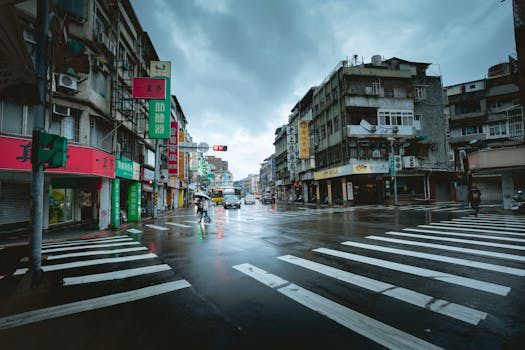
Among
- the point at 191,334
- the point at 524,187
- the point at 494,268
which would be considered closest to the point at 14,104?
the point at 191,334

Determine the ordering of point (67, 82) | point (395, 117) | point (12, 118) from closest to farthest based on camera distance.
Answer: point (12, 118) < point (67, 82) < point (395, 117)

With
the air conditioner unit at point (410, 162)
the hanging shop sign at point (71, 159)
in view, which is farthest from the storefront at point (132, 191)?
the air conditioner unit at point (410, 162)

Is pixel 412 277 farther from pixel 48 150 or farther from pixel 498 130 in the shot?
pixel 498 130

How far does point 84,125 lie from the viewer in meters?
14.3

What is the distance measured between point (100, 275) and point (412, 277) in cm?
726

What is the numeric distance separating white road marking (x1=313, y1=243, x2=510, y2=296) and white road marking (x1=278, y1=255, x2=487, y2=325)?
3.66 feet

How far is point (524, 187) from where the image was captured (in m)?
23.6

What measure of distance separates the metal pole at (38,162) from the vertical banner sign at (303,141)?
37.8 meters

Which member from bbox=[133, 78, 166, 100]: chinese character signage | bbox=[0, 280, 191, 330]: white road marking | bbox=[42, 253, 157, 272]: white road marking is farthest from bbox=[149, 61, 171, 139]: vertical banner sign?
bbox=[0, 280, 191, 330]: white road marking

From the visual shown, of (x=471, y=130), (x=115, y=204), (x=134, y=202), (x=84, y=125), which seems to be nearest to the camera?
(x=84, y=125)

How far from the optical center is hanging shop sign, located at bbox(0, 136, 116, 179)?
36.4 feet

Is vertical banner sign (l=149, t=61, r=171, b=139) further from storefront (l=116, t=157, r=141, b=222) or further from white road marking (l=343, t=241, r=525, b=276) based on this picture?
white road marking (l=343, t=241, r=525, b=276)

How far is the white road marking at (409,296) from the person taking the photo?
3623 mm

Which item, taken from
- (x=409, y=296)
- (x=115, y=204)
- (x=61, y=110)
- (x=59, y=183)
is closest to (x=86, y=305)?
(x=409, y=296)
